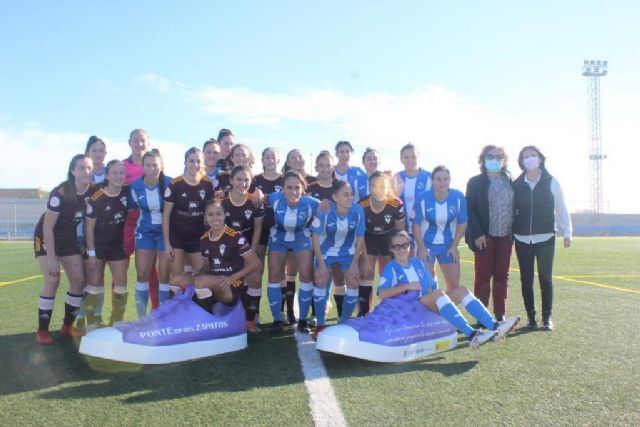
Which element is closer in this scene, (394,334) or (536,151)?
(394,334)

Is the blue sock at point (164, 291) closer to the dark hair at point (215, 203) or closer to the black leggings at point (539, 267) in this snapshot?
the dark hair at point (215, 203)

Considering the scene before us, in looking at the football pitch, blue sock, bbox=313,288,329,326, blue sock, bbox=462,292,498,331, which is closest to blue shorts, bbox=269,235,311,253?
blue sock, bbox=313,288,329,326

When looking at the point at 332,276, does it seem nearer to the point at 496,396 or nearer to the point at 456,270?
the point at 456,270

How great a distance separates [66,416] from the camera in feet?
10.2

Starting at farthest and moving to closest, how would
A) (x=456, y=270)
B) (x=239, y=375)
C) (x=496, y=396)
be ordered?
(x=456, y=270), (x=239, y=375), (x=496, y=396)

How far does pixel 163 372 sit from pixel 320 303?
72.6 inches

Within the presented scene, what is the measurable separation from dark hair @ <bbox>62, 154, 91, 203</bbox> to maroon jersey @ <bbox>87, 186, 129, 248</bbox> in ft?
0.67

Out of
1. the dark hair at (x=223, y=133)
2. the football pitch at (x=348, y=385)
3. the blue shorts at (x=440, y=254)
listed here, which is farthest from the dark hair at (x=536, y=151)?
the dark hair at (x=223, y=133)

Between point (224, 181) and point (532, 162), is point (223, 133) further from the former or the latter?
point (532, 162)

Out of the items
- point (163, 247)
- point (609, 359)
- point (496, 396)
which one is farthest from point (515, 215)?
point (163, 247)

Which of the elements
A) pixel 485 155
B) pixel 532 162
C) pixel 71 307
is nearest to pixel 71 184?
pixel 71 307

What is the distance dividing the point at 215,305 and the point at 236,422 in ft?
6.31

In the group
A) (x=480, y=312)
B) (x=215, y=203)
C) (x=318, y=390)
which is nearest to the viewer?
(x=318, y=390)

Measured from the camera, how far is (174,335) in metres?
4.26
